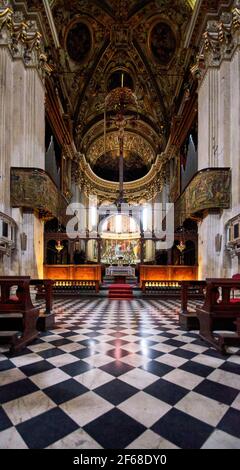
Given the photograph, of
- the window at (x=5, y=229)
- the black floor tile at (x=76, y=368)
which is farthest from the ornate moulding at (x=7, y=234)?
the black floor tile at (x=76, y=368)

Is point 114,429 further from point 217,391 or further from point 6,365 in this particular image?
point 6,365

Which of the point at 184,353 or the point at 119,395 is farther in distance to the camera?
the point at 184,353

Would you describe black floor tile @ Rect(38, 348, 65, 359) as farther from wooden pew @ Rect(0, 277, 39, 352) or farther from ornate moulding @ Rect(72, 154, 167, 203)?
ornate moulding @ Rect(72, 154, 167, 203)

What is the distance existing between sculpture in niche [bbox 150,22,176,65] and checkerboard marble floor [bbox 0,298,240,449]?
1715 centimetres

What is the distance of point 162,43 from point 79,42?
500cm

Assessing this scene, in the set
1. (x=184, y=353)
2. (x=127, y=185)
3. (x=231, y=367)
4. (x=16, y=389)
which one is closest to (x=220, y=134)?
(x=184, y=353)

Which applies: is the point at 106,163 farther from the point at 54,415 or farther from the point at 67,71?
the point at 54,415

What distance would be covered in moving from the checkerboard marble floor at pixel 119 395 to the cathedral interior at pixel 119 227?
14 millimetres

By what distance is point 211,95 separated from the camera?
366 inches

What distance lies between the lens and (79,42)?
51.2 ft

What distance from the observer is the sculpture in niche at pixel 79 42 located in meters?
14.9

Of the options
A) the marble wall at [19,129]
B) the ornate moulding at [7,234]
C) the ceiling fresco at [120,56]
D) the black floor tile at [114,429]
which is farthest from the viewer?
the ceiling fresco at [120,56]

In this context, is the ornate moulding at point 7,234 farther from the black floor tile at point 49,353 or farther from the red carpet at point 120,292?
the black floor tile at point 49,353

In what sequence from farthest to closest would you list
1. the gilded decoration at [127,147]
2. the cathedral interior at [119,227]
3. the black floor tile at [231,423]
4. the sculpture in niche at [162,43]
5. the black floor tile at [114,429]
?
the gilded decoration at [127,147], the sculpture in niche at [162,43], the cathedral interior at [119,227], the black floor tile at [231,423], the black floor tile at [114,429]
